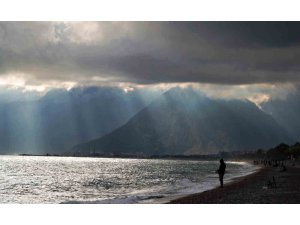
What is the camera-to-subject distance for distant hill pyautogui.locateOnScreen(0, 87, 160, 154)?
5272cm

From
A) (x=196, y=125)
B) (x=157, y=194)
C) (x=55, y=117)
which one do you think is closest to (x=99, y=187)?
(x=157, y=194)

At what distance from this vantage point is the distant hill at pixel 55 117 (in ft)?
173

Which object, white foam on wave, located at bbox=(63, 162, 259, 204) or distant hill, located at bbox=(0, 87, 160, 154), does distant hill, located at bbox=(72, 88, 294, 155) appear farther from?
white foam on wave, located at bbox=(63, 162, 259, 204)

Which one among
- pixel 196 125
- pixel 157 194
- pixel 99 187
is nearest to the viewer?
pixel 157 194

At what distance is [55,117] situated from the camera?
108312mm

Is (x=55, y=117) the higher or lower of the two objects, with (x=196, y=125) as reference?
higher

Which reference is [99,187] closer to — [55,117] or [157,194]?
[157,194]

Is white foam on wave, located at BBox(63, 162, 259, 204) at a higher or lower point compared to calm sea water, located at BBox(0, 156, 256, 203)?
higher

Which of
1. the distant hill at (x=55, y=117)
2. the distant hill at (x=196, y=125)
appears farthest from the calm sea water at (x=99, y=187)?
the distant hill at (x=196, y=125)

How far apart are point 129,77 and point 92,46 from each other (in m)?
3.45

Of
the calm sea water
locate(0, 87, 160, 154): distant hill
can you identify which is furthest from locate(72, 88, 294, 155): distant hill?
the calm sea water

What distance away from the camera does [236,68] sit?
29734mm

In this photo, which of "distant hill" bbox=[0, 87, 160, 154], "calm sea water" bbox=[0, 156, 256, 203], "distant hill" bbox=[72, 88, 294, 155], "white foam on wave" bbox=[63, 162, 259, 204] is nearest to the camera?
"white foam on wave" bbox=[63, 162, 259, 204]

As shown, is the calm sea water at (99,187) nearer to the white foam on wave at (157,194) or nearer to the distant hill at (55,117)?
the white foam on wave at (157,194)
